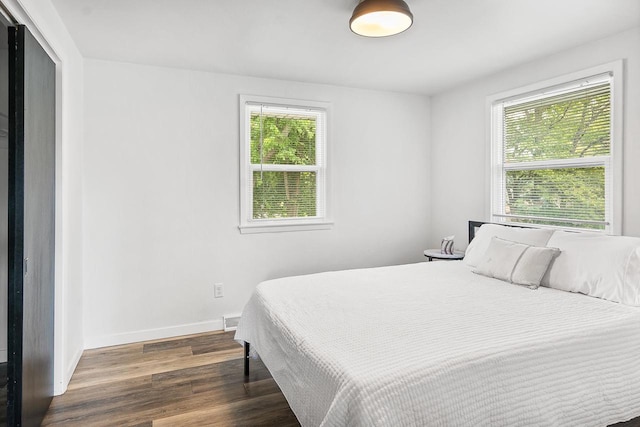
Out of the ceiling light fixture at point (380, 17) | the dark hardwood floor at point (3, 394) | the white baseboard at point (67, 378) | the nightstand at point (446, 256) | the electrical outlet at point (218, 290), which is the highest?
the ceiling light fixture at point (380, 17)

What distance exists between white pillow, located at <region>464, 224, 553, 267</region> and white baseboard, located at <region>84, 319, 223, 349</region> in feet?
7.88

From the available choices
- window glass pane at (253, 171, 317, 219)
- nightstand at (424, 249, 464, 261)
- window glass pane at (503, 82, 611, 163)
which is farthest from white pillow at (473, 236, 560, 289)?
window glass pane at (253, 171, 317, 219)

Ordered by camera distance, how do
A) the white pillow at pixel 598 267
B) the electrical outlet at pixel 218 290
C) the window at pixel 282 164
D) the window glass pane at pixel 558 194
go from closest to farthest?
the white pillow at pixel 598 267
the window glass pane at pixel 558 194
the electrical outlet at pixel 218 290
the window at pixel 282 164

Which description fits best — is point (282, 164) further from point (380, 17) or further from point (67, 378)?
point (67, 378)

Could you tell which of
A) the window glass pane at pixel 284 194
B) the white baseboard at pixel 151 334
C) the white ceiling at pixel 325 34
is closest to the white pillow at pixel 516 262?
the white ceiling at pixel 325 34

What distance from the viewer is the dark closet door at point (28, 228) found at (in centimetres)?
181

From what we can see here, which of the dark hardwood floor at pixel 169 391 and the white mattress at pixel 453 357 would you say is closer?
the white mattress at pixel 453 357

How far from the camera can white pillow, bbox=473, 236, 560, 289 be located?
2.65 meters

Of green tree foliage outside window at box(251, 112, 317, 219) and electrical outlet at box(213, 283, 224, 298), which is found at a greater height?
green tree foliage outside window at box(251, 112, 317, 219)

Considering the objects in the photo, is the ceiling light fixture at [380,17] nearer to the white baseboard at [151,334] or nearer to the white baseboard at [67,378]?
the white baseboard at [151,334]

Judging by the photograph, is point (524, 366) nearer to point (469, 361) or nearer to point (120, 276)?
point (469, 361)

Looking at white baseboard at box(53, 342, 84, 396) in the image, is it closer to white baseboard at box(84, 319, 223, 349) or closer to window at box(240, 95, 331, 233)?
white baseboard at box(84, 319, 223, 349)

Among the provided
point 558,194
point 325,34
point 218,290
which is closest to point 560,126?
point 558,194

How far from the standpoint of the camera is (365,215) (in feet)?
14.2
